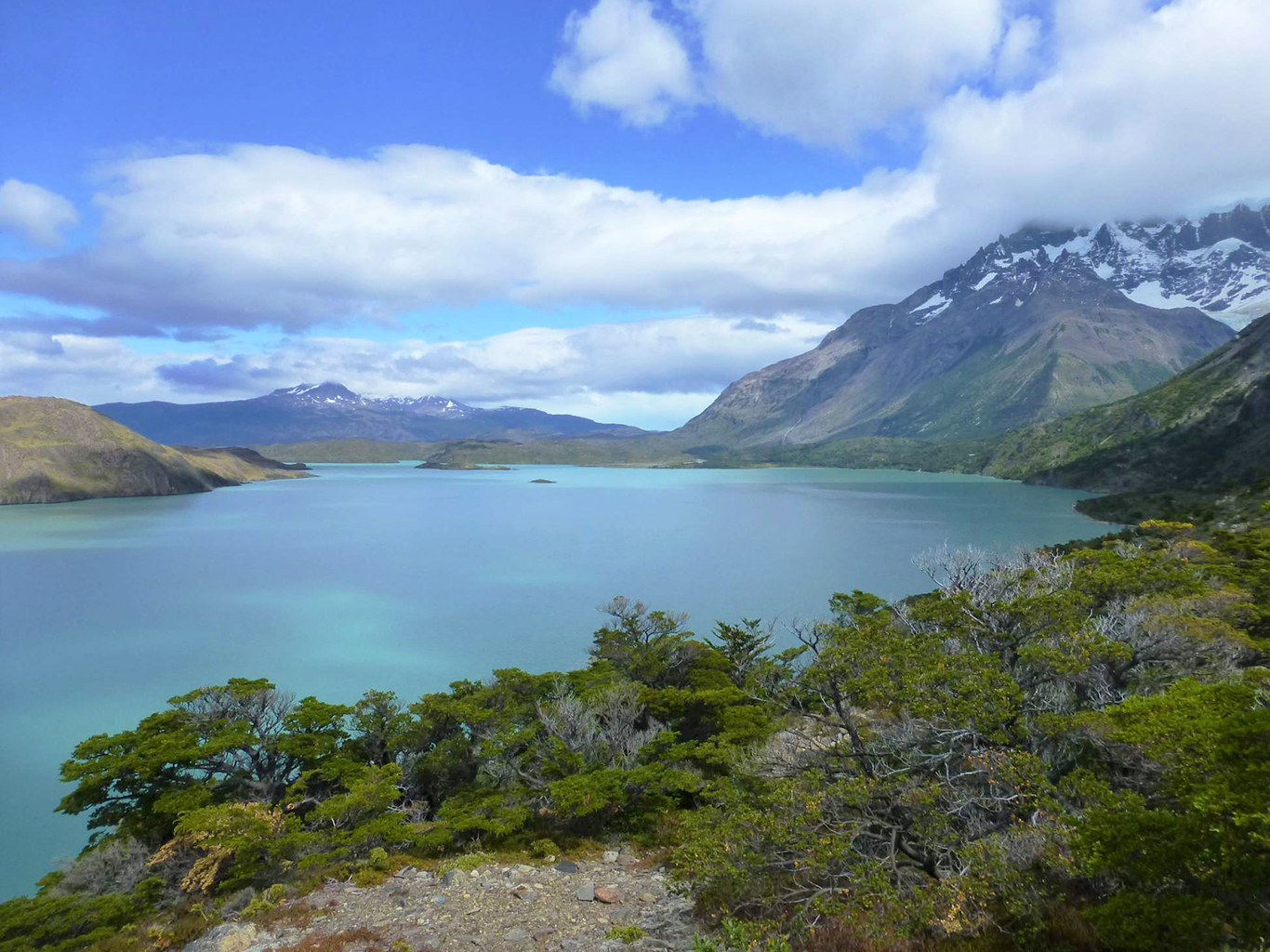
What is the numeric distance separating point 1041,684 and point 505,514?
106946 mm

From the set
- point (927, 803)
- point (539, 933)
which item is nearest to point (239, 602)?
point (539, 933)

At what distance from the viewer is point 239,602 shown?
172ft

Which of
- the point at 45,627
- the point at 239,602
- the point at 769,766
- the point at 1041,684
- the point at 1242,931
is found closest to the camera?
the point at 1242,931

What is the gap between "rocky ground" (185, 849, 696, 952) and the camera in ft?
37.1

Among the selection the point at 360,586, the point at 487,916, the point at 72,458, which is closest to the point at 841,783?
the point at 487,916

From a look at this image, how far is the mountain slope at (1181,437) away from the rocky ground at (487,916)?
338 ft

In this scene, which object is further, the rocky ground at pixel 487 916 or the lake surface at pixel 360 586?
the lake surface at pixel 360 586

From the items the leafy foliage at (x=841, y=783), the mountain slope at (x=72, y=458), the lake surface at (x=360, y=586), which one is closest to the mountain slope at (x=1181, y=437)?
the lake surface at (x=360, y=586)

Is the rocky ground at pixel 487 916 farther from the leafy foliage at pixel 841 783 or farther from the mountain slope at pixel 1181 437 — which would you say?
the mountain slope at pixel 1181 437

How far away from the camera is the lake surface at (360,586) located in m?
32.8

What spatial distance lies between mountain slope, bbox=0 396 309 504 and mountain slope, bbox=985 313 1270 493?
20639cm

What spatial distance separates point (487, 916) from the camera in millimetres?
12375

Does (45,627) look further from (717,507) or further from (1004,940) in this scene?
(717,507)

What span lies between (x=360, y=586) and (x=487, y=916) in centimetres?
5179
